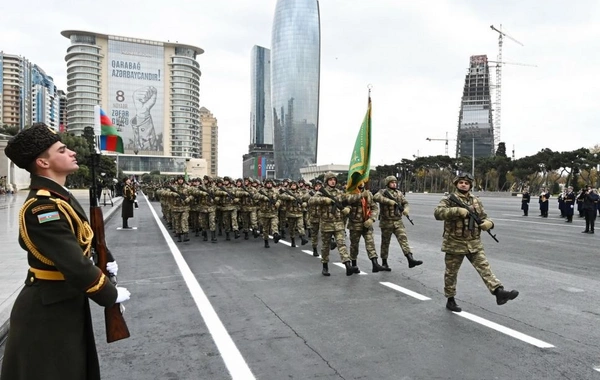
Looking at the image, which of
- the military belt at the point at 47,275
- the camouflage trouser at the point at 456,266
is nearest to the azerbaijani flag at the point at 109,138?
the camouflage trouser at the point at 456,266

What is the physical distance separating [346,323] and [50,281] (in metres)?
3.69

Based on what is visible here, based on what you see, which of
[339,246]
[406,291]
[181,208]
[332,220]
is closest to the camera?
[406,291]

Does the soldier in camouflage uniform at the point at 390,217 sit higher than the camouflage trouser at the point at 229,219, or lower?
higher

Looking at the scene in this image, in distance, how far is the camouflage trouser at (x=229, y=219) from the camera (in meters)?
13.9

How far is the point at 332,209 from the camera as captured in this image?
8.66 m

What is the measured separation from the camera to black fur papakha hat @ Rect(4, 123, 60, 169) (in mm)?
2393

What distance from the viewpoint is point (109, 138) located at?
65.1 ft

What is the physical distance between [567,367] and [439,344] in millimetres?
1121

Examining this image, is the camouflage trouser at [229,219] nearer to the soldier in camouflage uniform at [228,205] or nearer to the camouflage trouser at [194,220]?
the soldier in camouflage uniform at [228,205]

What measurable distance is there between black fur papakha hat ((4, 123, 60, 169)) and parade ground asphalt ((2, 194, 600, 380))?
2.36m

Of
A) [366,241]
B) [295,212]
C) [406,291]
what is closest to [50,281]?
[406,291]

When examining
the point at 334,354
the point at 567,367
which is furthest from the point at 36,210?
the point at 567,367

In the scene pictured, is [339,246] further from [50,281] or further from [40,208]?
[40,208]

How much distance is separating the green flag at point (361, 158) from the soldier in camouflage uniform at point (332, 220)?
33 centimetres
